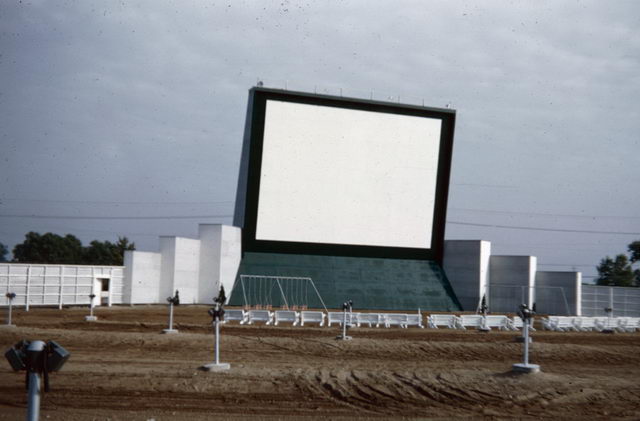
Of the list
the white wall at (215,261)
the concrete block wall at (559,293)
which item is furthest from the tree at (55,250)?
the concrete block wall at (559,293)

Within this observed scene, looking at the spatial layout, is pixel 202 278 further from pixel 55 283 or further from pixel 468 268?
pixel 468 268

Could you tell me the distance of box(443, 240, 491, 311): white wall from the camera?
4003cm

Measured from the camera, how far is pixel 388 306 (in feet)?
124

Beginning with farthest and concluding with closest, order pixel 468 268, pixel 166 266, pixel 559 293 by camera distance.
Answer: pixel 468 268 < pixel 559 293 < pixel 166 266

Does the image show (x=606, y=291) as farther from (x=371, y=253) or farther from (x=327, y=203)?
(x=327, y=203)

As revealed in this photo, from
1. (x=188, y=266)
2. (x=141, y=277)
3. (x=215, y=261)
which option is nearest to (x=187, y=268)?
(x=188, y=266)

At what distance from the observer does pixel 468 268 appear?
40.5 m

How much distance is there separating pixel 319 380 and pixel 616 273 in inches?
2511

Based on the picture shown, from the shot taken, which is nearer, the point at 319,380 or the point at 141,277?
the point at 319,380

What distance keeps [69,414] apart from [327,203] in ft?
97.6

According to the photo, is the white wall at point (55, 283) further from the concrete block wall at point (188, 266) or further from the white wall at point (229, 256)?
the white wall at point (229, 256)

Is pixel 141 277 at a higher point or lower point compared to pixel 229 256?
lower

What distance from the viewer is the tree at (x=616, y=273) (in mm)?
65812

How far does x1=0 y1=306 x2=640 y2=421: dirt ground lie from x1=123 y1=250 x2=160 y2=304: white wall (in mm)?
14207
